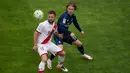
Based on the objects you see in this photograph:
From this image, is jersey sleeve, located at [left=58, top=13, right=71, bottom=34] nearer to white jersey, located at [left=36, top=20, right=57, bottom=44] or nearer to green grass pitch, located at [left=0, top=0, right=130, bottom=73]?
white jersey, located at [left=36, top=20, right=57, bottom=44]

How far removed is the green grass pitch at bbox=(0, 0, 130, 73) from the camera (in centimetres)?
1020

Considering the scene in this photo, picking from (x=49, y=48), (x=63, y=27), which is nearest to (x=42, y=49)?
(x=49, y=48)

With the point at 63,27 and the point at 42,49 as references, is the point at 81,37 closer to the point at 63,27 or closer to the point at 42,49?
the point at 63,27

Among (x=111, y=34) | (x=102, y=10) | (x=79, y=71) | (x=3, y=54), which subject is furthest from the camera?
(x=102, y=10)

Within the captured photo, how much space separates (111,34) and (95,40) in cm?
93

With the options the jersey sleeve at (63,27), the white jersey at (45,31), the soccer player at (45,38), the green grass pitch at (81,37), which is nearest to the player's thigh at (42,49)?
the soccer player at (45,38)

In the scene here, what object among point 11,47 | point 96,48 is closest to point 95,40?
point 96,48

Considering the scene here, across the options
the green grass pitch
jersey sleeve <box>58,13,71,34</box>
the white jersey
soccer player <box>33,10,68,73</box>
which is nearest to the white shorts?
soccer player <box>33,10,68,73</box>

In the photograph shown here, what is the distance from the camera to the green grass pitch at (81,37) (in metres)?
10.2

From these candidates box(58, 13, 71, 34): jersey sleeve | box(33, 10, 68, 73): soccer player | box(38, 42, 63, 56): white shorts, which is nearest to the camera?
box(33, 10, 68, 73): soccer player

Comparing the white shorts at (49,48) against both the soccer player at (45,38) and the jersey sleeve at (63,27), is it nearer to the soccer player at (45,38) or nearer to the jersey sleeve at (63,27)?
the soccer player at (45,38)

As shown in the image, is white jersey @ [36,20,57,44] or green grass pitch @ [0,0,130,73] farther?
green grass pitch @ [0,0,130,73]

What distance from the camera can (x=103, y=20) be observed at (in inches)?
547

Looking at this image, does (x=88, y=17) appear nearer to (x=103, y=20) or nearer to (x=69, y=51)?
(x=103, y=20)
